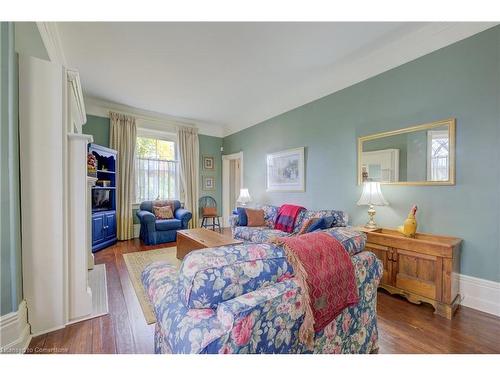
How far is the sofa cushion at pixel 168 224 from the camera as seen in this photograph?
4406 millimetres

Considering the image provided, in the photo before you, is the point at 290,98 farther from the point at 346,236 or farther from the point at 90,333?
the point at 90,333

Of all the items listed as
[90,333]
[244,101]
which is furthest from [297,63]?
[90,333]

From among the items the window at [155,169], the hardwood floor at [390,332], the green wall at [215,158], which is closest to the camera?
the hardwood floor at [390,332]

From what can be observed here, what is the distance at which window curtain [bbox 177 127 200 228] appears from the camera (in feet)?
18.5

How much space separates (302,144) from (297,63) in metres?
1.36

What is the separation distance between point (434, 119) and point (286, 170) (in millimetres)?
2336

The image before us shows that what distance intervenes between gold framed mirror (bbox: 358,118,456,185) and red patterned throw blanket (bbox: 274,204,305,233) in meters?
1.05

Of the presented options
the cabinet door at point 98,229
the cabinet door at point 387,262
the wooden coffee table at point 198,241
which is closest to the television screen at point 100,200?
the cabinet door at point 98,229

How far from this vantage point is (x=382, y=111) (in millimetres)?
2848

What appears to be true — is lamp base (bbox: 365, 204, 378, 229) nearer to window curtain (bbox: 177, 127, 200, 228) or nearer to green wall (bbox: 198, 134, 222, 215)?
window curtain (bbox: 177, 127, 200, 228)

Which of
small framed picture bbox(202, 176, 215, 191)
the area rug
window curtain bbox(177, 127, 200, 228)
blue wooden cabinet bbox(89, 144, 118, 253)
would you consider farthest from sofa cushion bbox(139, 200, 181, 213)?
the area rug

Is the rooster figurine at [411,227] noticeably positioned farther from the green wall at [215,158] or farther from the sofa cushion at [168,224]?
the green wall at [215,158]

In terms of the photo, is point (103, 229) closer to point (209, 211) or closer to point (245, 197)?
point (209, 211)

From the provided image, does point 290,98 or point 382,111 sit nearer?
point 382,111
